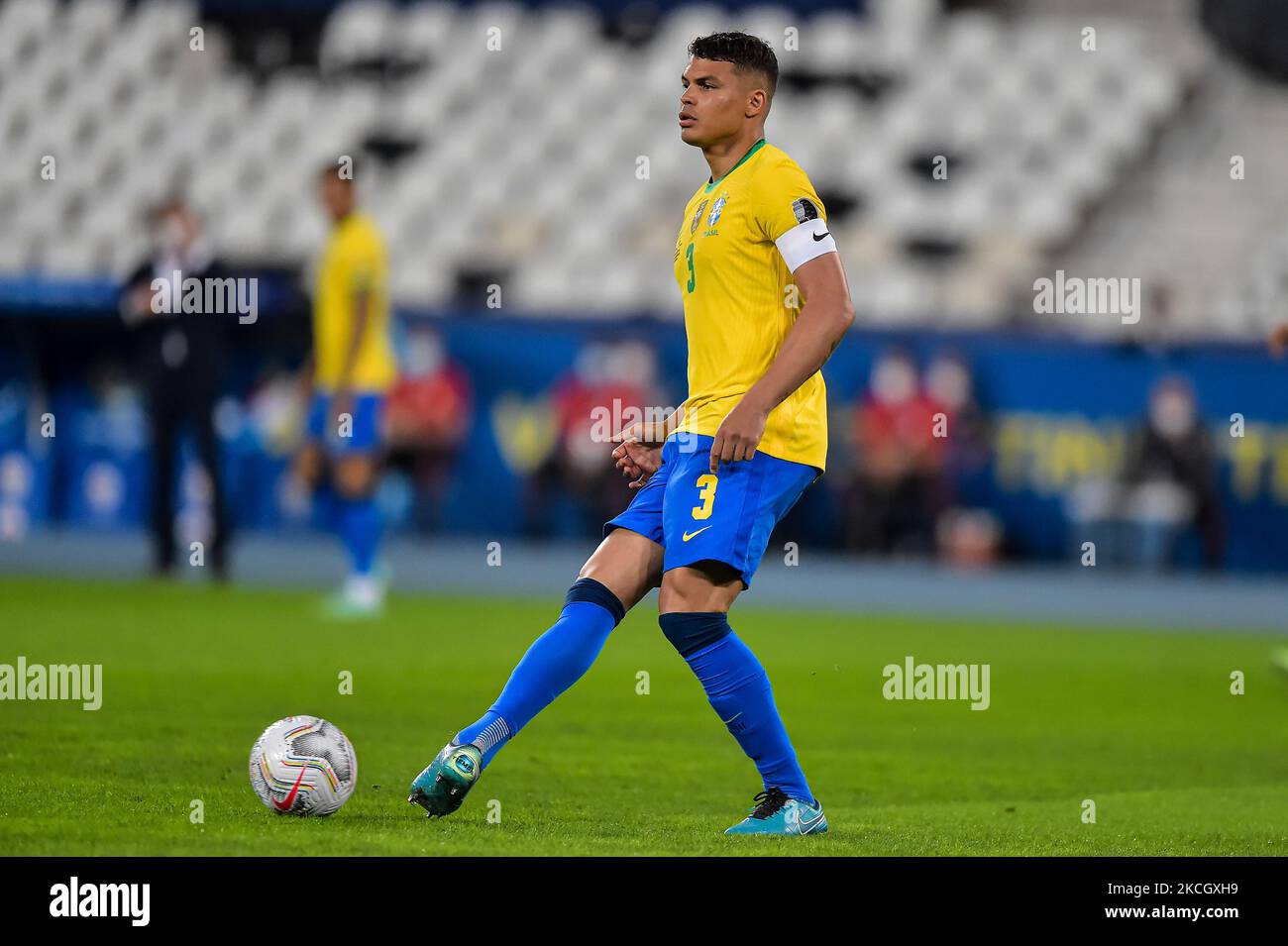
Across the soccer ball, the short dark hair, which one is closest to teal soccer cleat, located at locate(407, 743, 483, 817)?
the soccer ball

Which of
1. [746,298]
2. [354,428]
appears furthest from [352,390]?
[746,298]

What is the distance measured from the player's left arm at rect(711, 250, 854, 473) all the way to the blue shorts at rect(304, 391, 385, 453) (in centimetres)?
731

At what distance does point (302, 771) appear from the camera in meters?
5.62

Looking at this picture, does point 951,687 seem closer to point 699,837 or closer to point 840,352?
point 699,837

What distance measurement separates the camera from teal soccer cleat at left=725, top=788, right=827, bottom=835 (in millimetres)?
5578

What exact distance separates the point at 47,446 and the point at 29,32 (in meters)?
8.64

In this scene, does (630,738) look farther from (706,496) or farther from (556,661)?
(706,496)

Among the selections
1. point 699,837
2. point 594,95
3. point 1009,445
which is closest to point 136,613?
point 699,837

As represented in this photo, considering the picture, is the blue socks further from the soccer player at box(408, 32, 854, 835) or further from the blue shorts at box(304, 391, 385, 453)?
the soccer player at box(408, 32, 854, 835)

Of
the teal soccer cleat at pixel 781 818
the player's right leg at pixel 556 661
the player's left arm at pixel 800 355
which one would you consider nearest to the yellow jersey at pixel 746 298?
the player's left arm at pixel 800 355

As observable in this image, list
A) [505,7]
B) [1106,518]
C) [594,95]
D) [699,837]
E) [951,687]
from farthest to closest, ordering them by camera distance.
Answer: [505,7]
[594,95]
[1106,518]
[951,687]
[699,837]

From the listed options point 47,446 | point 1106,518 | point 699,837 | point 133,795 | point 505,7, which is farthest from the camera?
point 505,7

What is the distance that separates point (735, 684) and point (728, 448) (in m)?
0.68

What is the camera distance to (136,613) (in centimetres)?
1221
